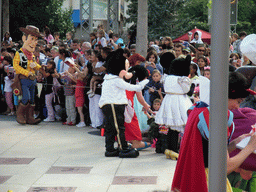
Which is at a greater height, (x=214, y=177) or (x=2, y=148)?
(x=214, y=177)

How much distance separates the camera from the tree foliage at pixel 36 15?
1355 inches

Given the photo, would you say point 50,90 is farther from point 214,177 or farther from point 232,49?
point 214,177

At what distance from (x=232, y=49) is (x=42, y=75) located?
20.5 feet

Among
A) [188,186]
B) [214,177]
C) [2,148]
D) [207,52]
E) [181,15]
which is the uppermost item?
[181,15]

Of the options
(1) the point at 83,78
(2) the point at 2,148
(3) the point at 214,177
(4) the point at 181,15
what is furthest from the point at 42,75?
(4) the point at 181,15

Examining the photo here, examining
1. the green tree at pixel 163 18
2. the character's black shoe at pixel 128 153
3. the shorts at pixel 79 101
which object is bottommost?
the character's black shoe at pixel 128 153

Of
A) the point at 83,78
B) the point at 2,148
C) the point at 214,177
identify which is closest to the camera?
the point at 214,177

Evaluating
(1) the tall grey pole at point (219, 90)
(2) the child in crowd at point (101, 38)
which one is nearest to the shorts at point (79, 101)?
(2) the child in crowd at point (101, 38)

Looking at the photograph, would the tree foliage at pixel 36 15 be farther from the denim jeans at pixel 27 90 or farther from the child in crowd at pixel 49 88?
the denim jeans at pixel 27 90

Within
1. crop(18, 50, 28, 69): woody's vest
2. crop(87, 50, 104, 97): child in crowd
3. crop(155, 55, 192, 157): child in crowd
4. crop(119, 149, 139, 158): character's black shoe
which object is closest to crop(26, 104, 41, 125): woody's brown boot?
crop(18, 50, 28, 69): woody's vest

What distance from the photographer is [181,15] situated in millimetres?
34906

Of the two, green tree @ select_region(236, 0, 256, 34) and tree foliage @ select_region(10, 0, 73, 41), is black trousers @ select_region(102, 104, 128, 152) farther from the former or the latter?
green tree @ select_region(236, 0, 256, 34)

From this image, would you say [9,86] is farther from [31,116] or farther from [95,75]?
[95,75]

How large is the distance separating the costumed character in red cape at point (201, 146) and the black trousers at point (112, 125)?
4.42 m
